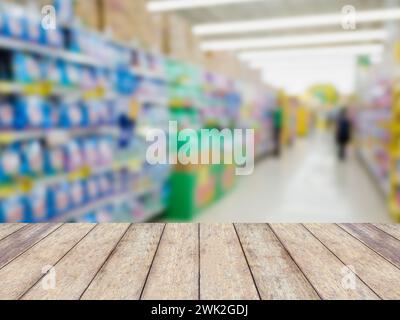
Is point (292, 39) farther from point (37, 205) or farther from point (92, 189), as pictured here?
point (37, 205)

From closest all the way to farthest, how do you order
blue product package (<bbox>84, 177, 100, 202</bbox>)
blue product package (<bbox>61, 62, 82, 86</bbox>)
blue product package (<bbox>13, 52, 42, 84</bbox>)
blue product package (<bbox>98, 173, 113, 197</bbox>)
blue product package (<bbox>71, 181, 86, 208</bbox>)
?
blue product package (<bbox>13, 52, 42, 84</bbox>) → blue product package (<bbox>61, 62, 82, 86</bbox>) → blue product package (<bbox>71, 181, 86, 208</bbox>) → blue product package (<bbox>84, 177, 100, 202</bbox>) → blue product package (<bbox>98, 173, 113, 197</bbox>)

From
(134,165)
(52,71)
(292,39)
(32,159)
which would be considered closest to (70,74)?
(52,71)

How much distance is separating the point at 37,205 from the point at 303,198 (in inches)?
162

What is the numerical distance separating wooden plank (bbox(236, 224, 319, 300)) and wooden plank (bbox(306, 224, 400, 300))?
0.19 meters

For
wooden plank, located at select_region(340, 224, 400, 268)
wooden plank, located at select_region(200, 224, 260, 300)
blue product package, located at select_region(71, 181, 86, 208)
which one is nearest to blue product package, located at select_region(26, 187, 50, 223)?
blue product package, located at select_region(71, 181, 86, 208)

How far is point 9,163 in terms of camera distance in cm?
258

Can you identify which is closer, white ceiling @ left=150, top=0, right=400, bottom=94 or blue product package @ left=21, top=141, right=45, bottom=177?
blue product package @ left=21, top=141, right=45, bottom=177

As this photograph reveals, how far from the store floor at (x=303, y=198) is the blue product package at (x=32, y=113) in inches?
94.9

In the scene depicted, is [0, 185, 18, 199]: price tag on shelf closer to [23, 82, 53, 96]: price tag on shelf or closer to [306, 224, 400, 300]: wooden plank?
[23, 82, 53, 96]: price tag on shelf

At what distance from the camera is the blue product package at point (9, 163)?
2.55 meters

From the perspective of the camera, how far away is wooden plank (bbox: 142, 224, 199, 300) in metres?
1.12

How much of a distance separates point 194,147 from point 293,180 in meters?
3.21

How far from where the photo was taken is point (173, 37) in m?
5.77
